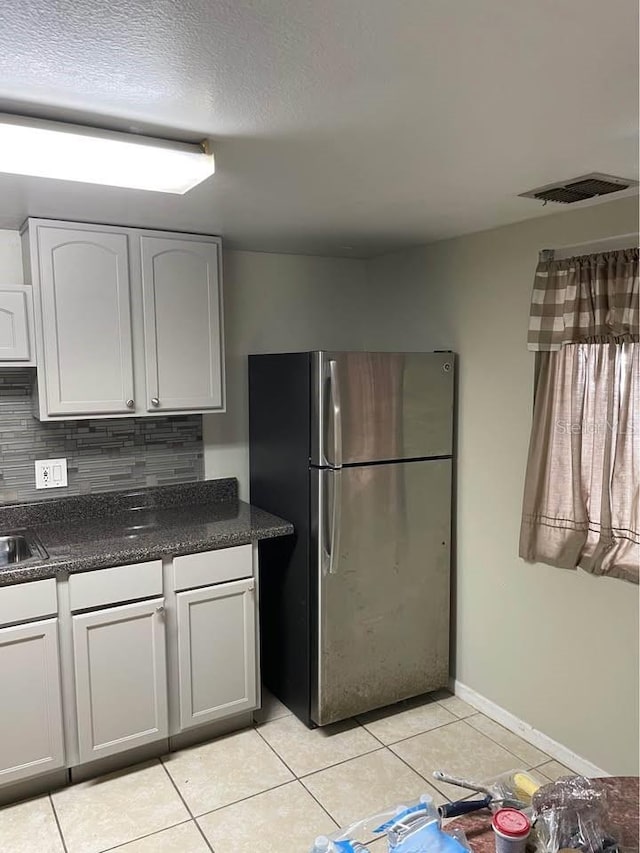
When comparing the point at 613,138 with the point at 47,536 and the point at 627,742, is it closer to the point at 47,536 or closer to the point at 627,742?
the point at 627,742

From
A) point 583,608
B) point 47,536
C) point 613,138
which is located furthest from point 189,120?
point 583,608

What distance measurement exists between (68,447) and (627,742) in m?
2.52

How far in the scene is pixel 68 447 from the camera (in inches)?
114

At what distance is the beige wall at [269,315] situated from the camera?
10.7 ft

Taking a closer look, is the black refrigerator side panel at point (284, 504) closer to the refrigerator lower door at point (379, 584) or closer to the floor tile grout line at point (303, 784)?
the refrigerator lower door at point (379, 584)

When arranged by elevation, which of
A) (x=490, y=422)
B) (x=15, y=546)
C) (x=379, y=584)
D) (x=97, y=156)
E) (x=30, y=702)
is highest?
(x=97, y=156)

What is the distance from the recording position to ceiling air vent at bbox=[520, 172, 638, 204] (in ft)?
6.83

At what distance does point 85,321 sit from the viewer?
2.61 m

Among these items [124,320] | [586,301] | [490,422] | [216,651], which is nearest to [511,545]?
[490,422]

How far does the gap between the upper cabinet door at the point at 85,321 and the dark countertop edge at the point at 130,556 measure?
0.60 meters

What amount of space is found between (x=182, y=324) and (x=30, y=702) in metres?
1.57

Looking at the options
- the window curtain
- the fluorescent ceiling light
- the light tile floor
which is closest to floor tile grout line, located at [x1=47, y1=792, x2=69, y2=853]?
the light tile floor

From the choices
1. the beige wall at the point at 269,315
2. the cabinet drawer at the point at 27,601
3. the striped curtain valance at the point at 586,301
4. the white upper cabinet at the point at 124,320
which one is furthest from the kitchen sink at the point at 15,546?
the striped curtain valance at the point at 586,301

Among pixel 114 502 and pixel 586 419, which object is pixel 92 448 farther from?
pixel 586 419
